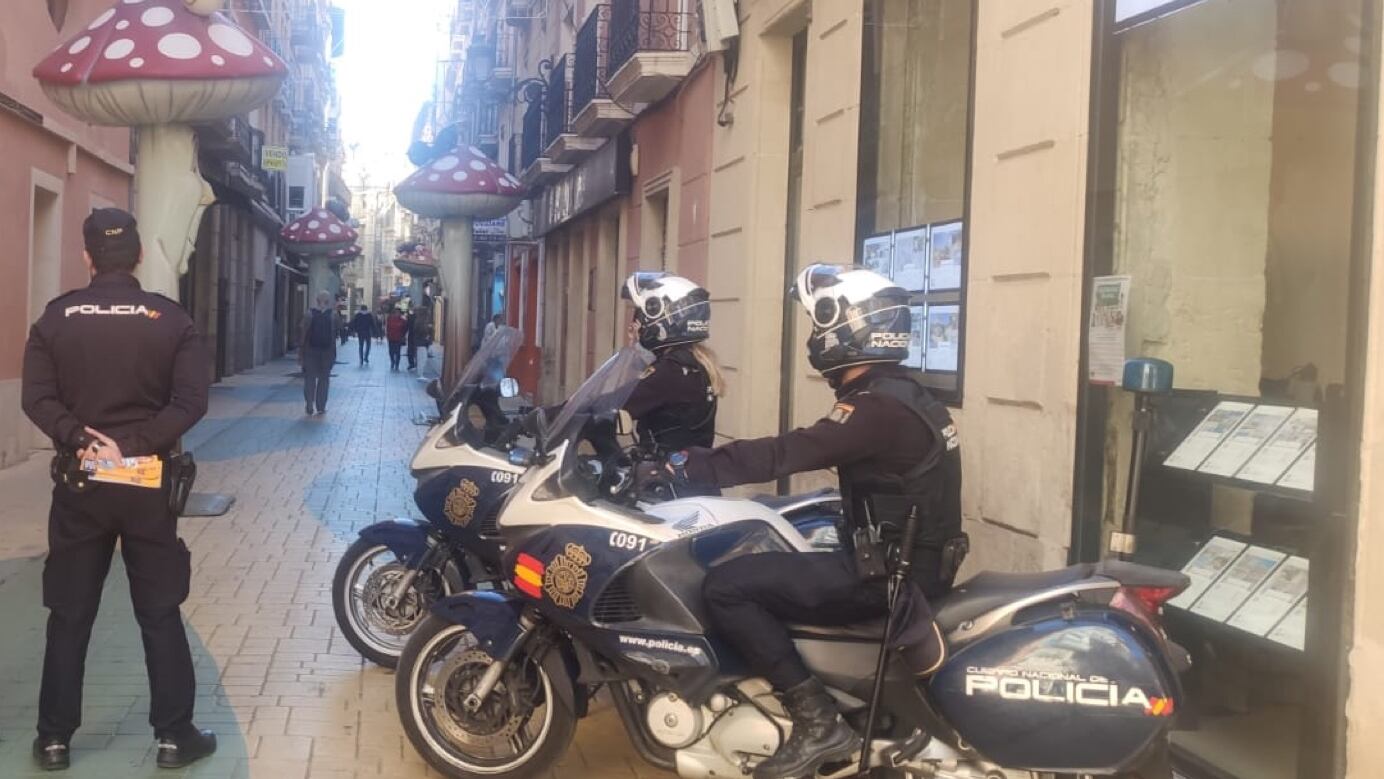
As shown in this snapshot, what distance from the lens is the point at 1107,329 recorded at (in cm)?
540

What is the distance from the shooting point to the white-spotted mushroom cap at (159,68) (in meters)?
9.60

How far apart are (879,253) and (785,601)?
175 inches

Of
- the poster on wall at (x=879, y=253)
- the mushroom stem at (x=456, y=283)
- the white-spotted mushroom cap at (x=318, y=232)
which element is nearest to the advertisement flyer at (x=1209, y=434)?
the poster on wall at (x=879, y=253)

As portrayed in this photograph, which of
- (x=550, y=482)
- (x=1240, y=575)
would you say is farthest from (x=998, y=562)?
(x=550, y=482)

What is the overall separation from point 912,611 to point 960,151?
158 inches

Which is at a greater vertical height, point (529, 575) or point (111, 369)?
point (111, 369)

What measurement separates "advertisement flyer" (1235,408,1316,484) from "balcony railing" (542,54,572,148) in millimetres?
15481

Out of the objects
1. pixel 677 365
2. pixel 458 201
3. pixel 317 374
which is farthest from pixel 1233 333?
pixel 317 374

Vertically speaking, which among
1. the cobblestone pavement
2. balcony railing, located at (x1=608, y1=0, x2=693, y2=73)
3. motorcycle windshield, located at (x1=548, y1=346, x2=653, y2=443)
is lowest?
the cobblestone pavement

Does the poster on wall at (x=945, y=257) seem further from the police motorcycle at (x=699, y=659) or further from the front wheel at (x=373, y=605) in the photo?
the front wheel at (x=373, y=605)

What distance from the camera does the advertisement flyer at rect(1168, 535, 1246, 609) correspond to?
15.5 ft

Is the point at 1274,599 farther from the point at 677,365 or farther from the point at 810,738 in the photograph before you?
the point at 677,365

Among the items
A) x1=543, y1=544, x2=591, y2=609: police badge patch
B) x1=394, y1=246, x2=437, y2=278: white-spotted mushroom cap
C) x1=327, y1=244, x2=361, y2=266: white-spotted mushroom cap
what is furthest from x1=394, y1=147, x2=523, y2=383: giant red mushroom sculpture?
x1=394, y1=246, x2=437, y2=278: white-spotted mushroom cap

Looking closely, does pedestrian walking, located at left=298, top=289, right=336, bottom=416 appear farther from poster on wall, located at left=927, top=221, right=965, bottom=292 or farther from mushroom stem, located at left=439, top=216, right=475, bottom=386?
poster on wall, located at left=927, top=221, right=965, bottom=292
